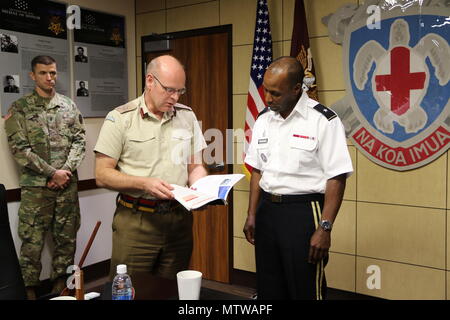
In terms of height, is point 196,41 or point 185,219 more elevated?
point 196,41

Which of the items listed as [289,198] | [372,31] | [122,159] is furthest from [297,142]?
[372,31]

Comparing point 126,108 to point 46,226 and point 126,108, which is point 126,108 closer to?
point 126,108

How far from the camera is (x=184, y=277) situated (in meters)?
1.32

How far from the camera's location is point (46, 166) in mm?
3146

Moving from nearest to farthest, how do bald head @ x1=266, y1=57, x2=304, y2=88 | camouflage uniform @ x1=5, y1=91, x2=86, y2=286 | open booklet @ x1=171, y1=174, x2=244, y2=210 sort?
open booklet @ x1=171, y1=174, x2=244, y2=210, bald head @ x1=266, y1=57, x2=304, y2=88, camouflage uniform @ x1=5, y1=91, x2=86, y2=286

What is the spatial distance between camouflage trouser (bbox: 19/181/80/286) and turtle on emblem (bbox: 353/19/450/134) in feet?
7.48

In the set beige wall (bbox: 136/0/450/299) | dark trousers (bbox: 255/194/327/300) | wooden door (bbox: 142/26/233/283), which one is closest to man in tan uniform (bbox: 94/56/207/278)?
dark trousers (bbox: 255/194/327/300)

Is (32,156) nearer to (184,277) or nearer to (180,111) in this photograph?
(180,111)

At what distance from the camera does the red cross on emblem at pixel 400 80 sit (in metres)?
2.78

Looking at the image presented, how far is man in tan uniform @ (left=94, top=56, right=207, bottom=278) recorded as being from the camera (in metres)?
1.96

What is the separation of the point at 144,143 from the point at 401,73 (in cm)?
176

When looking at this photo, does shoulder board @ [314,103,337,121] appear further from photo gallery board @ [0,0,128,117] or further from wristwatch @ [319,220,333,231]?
photo gallery board @ [0,0,128,117]

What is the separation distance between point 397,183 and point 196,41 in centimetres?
199

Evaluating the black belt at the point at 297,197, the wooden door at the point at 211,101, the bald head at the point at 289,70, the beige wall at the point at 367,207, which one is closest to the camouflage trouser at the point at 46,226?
→ the wooden door at the point at 211,101
